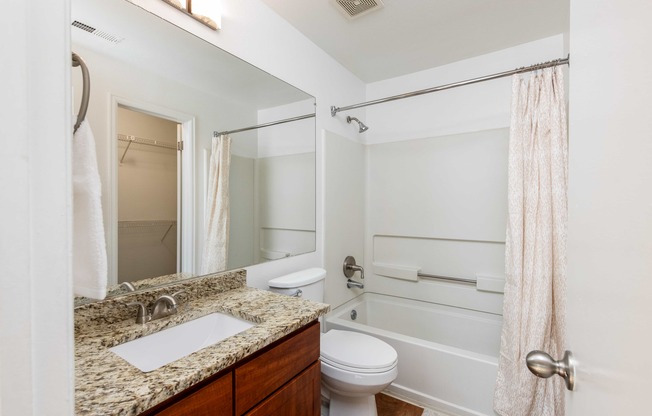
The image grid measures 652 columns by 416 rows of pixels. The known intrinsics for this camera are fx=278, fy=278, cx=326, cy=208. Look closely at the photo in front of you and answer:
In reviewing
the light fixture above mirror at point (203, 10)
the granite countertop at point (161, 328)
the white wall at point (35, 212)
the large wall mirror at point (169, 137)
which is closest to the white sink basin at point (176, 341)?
the granite countertop at point (161, 328)

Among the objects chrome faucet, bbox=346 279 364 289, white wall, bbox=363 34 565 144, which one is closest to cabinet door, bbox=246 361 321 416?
chrome faucet, bbox=346 279 364 289

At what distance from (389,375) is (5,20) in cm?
165

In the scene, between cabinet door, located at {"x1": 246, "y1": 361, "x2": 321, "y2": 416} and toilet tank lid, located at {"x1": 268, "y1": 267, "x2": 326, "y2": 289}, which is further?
toilet tank lid, located at {"x1": 268, "y1": 267, "x2": 326, "y2": 289}

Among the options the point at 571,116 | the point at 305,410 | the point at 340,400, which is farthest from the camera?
the point at 340,400

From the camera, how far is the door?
306 millimetres

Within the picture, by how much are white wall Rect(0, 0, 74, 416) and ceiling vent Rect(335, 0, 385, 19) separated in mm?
1697

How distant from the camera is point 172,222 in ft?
4.11

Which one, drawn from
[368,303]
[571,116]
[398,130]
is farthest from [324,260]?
[571,116]

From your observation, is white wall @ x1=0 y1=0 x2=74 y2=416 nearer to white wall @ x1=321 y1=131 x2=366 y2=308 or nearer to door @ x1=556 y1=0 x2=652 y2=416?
door @ x1=556 y1=0 x2=652 y2=416

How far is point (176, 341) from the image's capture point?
3.42 ft

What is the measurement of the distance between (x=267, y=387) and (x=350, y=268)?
61.0 inches

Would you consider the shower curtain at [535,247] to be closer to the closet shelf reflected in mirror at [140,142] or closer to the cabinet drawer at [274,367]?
the cabinet drawer at [274,367]

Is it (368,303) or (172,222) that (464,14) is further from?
(368,303)

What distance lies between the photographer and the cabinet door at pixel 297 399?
93 cm
